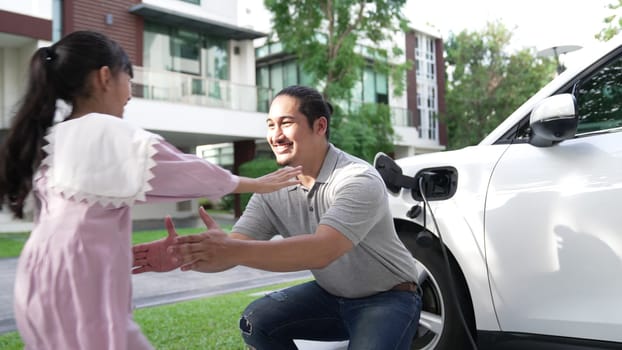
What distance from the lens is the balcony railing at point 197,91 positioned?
52.8ft

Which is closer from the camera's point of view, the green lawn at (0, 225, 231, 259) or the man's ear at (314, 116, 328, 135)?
the man's ear at (314, 116, 328, 135)

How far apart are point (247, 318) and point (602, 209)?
1605mm

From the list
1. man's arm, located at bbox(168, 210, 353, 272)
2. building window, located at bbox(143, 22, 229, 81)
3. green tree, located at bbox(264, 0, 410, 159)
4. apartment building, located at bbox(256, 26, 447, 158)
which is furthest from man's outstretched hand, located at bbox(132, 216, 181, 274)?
apartment building, located at bbox(256, 26, 447, 158)

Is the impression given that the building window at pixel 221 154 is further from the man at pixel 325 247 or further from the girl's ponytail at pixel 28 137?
the girl's ponytail at pixel 28 137

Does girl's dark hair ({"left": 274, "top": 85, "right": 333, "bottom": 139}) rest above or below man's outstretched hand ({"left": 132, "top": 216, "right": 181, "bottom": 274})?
above

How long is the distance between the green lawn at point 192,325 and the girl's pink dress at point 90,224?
2483mm

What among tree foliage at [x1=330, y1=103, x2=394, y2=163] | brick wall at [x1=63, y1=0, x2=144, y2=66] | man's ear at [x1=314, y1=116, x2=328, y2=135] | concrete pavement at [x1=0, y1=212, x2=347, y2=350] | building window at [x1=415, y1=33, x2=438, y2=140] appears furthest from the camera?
building window at [x1=415, y1=33, x2=438, y2=140]

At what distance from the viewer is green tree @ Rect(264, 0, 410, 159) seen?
53.6ft

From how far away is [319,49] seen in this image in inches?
648

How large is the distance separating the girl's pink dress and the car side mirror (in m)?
1.56

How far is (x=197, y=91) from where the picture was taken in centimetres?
1725

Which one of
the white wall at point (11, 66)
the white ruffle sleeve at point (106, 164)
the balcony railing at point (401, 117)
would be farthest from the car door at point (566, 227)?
the balcony railing at point (401, 117)

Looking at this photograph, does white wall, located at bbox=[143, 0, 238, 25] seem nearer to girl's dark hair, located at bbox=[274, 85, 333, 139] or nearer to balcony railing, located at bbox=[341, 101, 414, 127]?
balcony railing, located at bbox=[341, 101, 414, 127]

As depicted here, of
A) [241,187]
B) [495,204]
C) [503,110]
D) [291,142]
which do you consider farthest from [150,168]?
[503,110]
